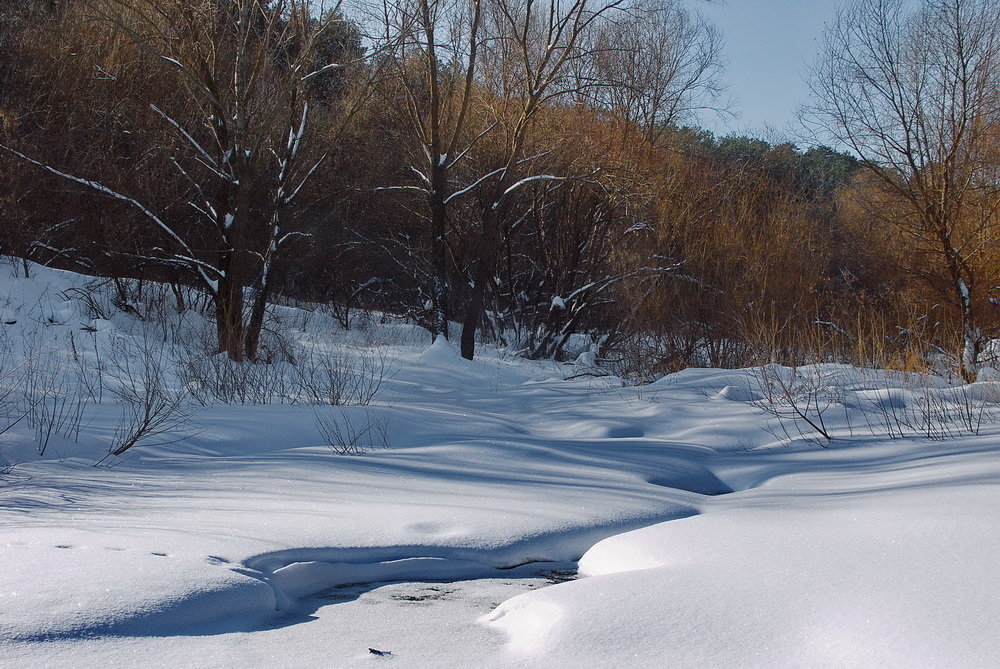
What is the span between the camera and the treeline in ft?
35.7

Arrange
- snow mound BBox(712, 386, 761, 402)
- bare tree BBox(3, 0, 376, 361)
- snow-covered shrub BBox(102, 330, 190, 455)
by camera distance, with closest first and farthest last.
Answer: snow-covered shrub BBox(102, 330, 190, 455)
snow mound BBox(712, 386, 761, 402)
bare tree BBox(3, 0, 376, 361)

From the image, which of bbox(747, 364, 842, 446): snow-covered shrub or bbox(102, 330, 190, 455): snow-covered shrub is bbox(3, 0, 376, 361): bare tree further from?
bbox(747, 364, 842, 446): snow-covered shrub

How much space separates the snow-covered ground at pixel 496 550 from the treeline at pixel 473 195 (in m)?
4.61

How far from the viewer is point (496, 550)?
3051 mm

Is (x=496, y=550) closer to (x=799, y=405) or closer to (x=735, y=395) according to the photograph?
(x=799, y=405)

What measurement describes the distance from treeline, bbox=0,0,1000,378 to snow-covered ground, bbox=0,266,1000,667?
4607mm

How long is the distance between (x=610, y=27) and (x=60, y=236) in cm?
1106

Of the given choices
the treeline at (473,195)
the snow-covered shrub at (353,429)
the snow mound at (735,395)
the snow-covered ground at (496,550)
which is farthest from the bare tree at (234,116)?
the snow mound at (735,395)

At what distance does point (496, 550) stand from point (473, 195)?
47.0ft

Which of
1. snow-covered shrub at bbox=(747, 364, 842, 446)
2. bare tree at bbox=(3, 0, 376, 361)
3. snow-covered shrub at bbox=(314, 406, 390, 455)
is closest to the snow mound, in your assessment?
snow-covered shrub at bbox=(747, 364, 842, 446)

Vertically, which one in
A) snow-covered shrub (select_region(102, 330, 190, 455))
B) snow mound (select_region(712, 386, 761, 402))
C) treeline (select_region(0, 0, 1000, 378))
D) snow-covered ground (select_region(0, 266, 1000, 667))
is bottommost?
snow-covered ground (select_region(0, 266, 1000, 667))

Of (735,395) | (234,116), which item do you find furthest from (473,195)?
(735,395)

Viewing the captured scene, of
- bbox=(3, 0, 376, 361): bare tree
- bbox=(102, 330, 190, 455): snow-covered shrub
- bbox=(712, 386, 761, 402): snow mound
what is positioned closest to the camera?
bbox=(102, 330, 190, 455): snow-covered shrub

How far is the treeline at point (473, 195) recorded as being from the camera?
10.9m
